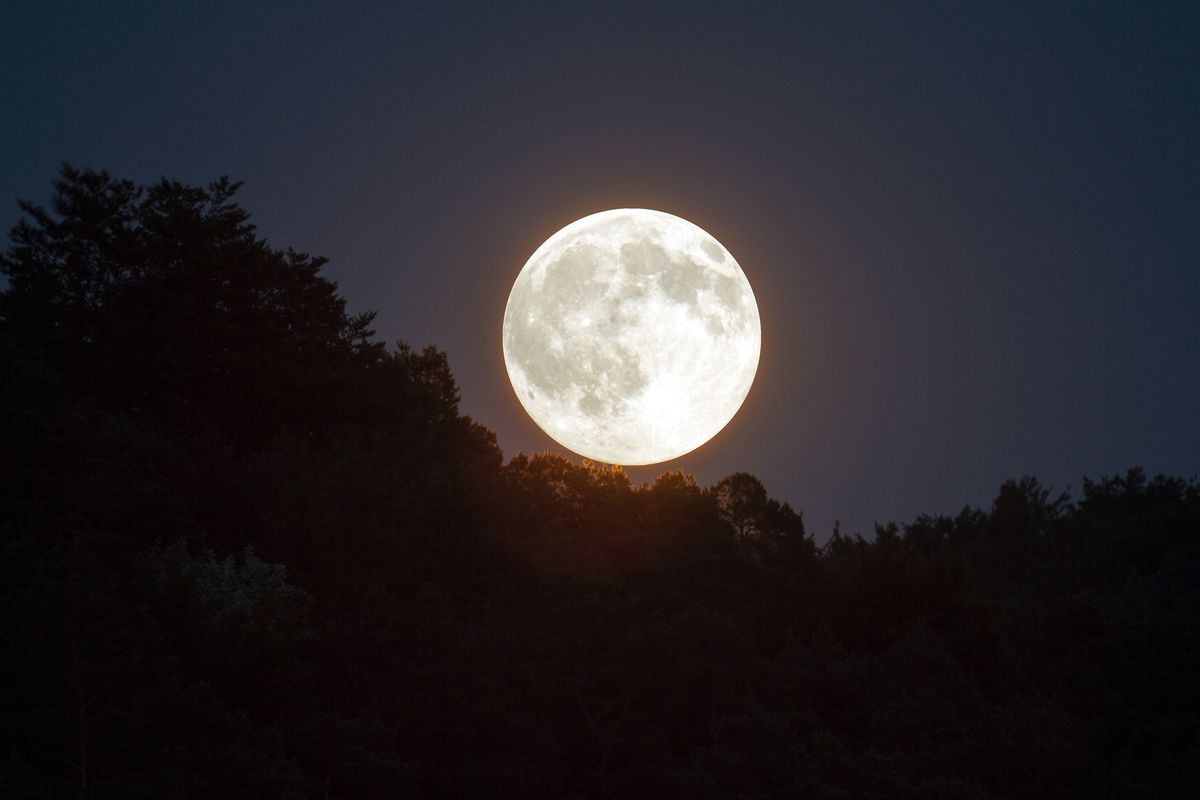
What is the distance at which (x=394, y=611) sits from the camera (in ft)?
102

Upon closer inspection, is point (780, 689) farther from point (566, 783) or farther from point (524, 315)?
point (524, 315)

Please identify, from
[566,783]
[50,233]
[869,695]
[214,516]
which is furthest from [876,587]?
[50,233]

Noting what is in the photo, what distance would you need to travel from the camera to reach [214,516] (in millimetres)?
34688

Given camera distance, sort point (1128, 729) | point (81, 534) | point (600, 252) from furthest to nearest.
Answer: point (1128, 729)
point (600, 252)
point (81, 534)

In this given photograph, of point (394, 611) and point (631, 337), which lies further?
point (631, 337)

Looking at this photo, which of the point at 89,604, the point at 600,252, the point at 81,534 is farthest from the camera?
the point at 600,252

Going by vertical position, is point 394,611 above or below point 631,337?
below

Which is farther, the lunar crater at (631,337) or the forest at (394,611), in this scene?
the lunar crater at (631,337)

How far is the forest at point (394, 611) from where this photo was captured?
24.2 m

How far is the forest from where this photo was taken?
79.3 ft

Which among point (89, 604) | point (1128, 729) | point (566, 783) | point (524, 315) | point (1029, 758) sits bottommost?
point (89, 604)

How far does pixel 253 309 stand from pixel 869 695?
23617 millimetres

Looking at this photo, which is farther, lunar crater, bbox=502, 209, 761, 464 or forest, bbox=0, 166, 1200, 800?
lunar crater, bbox=502, 209, 761, 464

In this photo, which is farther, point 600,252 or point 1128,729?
point 1128,729
